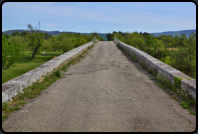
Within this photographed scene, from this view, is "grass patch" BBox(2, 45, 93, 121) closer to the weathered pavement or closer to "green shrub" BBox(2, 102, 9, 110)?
"green shrub" BBox(2, 102, 9, 110)

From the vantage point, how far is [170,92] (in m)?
5.13

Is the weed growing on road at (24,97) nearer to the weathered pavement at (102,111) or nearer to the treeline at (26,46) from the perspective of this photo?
the weathered pavement at (102,111)

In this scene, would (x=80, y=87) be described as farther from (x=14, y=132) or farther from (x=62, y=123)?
(x=14, y=132)

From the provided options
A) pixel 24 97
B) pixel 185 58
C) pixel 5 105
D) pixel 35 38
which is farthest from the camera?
pixel 35 38

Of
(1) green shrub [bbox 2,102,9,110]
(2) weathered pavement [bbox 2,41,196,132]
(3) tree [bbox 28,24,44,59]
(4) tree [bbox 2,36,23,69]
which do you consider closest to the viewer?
(2) weathered pavement [bbox 2,41,196,132]

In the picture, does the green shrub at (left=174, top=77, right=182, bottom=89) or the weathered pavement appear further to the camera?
the green shrub at (left=174, top=77, right=182, bottom=89)

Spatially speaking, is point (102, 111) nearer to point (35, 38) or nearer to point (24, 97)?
point (24, 97)

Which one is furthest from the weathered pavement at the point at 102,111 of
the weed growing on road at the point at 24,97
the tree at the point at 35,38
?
the tree at the point at 35,38

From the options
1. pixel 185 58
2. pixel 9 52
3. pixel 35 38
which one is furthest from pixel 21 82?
pixel 35 38

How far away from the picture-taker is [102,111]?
385 cm

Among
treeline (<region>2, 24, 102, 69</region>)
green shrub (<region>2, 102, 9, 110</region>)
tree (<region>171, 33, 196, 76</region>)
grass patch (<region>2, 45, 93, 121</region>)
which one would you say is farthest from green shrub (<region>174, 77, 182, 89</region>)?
treeline (<region>2, 24, 102, 69</region>)

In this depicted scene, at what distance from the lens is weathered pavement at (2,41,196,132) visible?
3.22m

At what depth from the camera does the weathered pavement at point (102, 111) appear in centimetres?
322

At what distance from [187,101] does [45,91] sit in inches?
155
